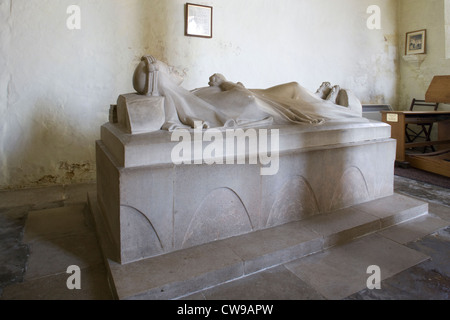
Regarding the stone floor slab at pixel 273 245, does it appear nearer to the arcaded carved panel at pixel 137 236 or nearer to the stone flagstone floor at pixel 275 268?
the stone flagstone floor at pixel 275 268

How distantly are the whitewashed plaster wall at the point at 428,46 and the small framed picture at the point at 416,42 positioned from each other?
7cm

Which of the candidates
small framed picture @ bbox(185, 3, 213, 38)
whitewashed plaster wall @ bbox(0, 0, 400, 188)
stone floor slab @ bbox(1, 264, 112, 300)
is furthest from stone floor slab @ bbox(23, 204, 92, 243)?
small framed picture @ bbox(185, 3, 213, 38)

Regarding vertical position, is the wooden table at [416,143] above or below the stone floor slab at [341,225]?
above

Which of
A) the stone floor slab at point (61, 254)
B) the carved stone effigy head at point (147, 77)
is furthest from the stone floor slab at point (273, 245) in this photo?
the carved stone effigy head at point (147, 77)

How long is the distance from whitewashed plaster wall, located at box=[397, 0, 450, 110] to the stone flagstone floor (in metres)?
4.36

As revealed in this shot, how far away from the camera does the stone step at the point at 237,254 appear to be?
1552 mm

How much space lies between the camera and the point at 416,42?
6.04 m

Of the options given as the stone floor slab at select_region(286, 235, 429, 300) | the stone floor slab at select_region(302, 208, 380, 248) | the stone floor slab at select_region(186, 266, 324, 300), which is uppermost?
the stone floor slab at select_region(302, 208, 380, 248)

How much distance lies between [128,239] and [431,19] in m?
6.58

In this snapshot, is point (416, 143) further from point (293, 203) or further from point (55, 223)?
point (55, 223)

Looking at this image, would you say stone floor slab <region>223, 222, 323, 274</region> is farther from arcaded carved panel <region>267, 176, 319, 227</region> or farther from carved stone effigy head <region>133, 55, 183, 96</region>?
carved stone effigy head <region>133, 55, 183, 96</region>

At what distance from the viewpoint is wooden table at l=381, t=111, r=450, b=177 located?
13.6 ft

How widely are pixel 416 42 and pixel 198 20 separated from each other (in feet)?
14.3
